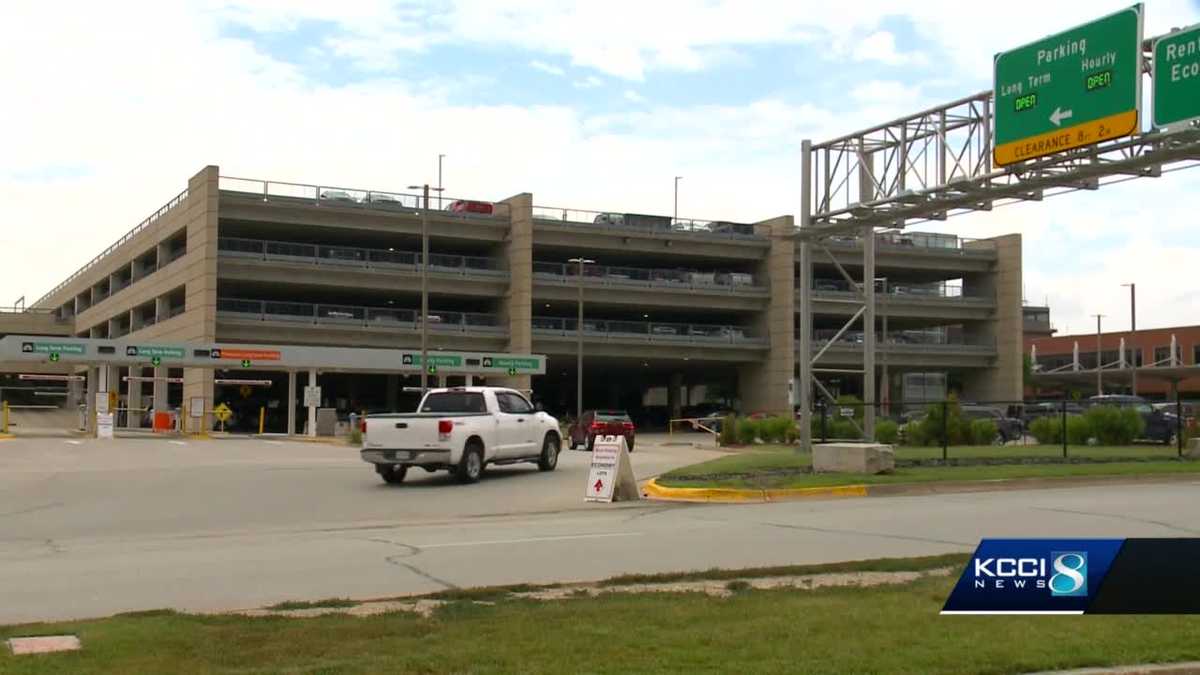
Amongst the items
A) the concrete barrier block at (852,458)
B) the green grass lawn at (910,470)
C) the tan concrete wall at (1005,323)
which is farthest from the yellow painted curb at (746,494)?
the tan concrete wall at (1005,323)

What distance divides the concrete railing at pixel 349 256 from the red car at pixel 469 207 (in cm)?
279

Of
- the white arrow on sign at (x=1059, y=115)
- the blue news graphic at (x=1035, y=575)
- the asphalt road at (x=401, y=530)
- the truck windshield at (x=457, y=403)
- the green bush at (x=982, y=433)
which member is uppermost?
the white arrow on sign at (x=1059, y=115)

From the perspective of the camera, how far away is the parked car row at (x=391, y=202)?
6931cm

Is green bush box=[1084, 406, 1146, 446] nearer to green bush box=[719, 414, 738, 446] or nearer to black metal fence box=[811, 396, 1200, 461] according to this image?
black metal fence box=[811, 396, 1200, 461]

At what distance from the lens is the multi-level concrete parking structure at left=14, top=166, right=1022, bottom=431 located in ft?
224

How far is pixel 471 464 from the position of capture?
79.4ft

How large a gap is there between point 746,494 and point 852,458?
3450mm

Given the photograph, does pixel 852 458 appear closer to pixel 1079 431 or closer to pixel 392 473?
pixel 392 473

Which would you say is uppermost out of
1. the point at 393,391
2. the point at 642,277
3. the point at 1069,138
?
the point at 642,277

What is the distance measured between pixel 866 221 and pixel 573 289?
45.8m

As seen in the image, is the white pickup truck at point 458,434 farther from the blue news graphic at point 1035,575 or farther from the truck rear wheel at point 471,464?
the blue news graphic at point 1035,575

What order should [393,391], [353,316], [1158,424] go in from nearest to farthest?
[1158,424] → [353,316] → [393,391]

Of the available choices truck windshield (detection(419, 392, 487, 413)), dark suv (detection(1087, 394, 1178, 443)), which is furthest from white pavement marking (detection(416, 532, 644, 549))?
dark suv (detection(1087, 394, 1178, 443))

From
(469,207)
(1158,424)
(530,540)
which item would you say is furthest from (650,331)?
(530,540)
